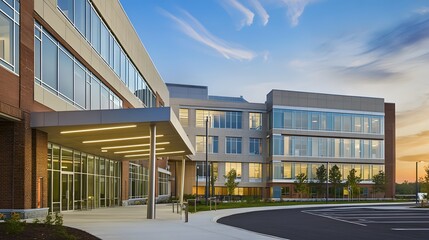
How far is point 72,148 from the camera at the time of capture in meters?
27.0

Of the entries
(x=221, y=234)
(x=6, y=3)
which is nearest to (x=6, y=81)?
(x=6, y=3)

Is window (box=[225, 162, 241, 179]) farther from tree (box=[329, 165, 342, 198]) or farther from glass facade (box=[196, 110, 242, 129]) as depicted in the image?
tree (box=[329, 165, 342, 198])

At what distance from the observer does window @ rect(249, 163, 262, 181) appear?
7331cm

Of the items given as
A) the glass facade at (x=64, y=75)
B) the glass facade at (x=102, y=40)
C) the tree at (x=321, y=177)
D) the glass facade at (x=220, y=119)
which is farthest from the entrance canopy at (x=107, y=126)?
the tree at (x=321, y=177)

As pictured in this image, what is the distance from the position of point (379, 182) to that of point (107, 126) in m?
59.8

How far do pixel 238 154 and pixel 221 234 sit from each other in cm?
5736

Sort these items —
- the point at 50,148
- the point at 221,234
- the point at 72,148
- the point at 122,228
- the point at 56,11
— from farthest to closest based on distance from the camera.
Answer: the point at 72,148 → the point at 50,148 → the point at 56,11 → the point at 122,228 → the point at 221,234

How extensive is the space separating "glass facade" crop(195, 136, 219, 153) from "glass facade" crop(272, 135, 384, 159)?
878 cm

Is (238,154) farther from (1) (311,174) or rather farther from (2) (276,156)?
(1) (311,174)

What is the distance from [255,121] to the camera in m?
73.9

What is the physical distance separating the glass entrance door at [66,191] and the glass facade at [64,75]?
3.85 metres

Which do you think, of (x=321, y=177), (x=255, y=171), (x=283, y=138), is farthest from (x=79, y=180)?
(x=255, y=171)

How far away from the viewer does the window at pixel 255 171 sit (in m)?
73.3

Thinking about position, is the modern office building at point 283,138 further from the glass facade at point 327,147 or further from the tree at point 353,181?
the tree at point 353,181
